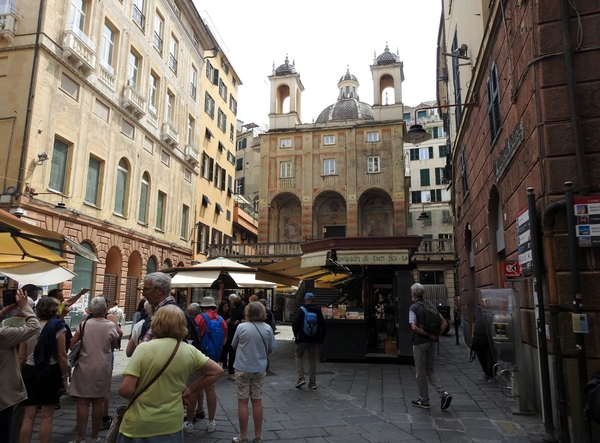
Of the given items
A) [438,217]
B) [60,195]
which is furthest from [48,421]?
[438,217]

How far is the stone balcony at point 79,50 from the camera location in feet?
52.7

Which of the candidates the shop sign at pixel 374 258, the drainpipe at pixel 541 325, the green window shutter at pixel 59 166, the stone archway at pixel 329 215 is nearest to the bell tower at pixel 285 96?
the stone archway at pixel 329 215

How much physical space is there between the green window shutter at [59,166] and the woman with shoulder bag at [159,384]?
1478 cm

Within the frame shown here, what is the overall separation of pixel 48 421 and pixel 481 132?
30.4 feet

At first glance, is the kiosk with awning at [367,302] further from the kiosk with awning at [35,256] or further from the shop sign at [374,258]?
the kiosk with awning at [35,256]

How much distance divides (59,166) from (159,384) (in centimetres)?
1556

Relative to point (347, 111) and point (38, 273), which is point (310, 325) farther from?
point (347, 111)

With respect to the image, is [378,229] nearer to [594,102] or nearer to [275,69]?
[275,69]

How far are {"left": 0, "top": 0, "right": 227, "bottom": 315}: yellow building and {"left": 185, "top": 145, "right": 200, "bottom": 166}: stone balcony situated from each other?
0.06 m

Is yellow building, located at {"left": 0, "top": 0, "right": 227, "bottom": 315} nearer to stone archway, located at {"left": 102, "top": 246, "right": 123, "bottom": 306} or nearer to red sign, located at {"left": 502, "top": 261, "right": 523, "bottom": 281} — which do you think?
stone archway, located at {"left": 102, "top": 246, "right": 123, "bottom": 306}

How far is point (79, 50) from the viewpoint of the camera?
54.7 feet

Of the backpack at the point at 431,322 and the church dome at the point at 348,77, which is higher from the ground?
the church dome at the point at 348,77

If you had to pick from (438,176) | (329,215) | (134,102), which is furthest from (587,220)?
(438,176)

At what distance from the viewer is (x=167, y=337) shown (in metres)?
3.11
